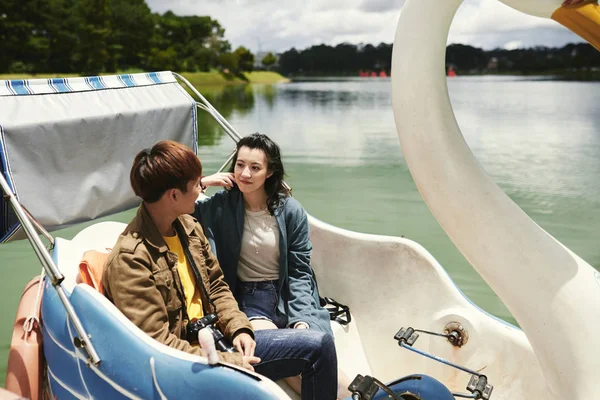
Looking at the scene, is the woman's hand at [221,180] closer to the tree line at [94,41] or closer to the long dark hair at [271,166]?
the long dark hair at [271,166]

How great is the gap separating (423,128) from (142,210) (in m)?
0.82

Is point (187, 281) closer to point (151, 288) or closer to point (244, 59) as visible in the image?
point (151, 288)

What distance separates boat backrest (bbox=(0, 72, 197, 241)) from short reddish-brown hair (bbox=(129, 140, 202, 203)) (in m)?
0.60

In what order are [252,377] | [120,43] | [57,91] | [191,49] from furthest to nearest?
[191,49] < [120,43] < [57,91] < [252,377]

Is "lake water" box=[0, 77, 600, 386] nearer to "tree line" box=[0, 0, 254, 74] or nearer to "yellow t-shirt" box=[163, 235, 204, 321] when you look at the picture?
"yellow t-shirt" box=[163, 235, 204, 321]

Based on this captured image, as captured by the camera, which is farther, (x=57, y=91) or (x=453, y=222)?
(x=57, y=91)

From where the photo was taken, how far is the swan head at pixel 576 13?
1521mm

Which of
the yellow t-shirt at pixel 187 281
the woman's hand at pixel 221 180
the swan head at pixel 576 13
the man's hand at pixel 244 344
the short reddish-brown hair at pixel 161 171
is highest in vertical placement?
the swan head at pixel 576 13

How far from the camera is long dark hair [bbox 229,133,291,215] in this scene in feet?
6.90

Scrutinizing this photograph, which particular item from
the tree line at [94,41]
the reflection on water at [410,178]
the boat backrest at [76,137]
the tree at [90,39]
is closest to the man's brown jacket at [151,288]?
the boat backrest at [76,137]

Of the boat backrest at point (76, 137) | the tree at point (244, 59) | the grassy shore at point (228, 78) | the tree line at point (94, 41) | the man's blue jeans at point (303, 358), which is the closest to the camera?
the man's blue jeans at point (303, 358)

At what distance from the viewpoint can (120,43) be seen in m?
43.0

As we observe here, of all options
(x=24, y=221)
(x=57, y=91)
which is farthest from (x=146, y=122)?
(x=24, y=221)

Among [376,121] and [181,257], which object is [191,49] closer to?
[376,121]
